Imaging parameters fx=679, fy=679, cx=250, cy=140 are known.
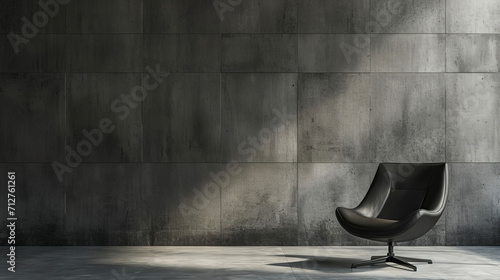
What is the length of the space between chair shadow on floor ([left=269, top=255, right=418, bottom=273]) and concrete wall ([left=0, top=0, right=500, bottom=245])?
819 millimetres

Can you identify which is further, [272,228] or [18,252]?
[272,228]

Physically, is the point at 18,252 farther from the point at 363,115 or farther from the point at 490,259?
the point at 490,259

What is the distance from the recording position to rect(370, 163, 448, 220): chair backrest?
6.15 metres

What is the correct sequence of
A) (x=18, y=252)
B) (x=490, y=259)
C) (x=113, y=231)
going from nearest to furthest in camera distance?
(x=490, y=259), (x=18, y=252), (x=113, y=231)

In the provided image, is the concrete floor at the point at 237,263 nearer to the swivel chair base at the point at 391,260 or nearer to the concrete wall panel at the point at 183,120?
the swivel chair base at the point at 391,260

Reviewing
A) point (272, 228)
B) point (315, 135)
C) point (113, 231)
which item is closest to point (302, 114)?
point (315, 135)

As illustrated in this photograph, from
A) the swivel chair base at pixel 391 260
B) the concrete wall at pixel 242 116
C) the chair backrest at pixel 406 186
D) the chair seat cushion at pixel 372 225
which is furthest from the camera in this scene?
the concrete wall at pixel 242 116

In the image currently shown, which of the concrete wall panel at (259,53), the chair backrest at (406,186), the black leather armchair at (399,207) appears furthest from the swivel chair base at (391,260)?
the concrete wall panel at (259,53)

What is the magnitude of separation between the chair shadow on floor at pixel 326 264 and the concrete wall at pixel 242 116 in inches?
32.2

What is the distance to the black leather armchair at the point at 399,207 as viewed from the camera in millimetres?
5629

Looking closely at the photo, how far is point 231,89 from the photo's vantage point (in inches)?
286

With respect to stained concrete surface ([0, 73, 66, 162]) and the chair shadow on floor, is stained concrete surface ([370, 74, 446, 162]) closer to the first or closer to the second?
the chair shadow on floor

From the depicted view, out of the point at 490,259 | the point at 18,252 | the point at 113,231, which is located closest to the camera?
the point at 490,259

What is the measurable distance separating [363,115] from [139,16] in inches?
103
